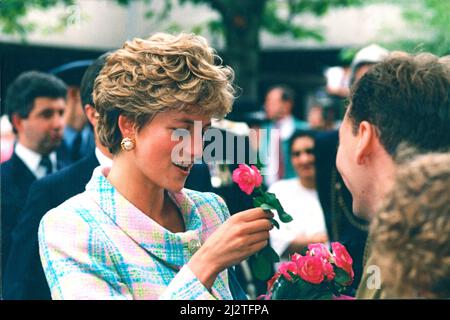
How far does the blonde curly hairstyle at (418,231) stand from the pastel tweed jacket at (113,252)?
491 millimetres

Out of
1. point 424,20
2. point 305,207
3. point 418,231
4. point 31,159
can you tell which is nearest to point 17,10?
point 31,159

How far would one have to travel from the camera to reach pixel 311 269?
201 cm

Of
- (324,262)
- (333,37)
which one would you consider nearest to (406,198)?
(324,262)

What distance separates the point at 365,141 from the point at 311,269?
14.3 inches

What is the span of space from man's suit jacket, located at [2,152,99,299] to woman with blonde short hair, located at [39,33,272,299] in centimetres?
43

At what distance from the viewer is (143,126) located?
1990 millimetres

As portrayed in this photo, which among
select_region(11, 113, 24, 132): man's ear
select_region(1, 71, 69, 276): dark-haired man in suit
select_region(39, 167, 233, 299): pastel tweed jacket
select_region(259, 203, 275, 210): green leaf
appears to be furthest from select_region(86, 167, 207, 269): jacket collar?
select_region(11, 113, 24, 132): man's ear

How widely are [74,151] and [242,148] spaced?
188 cm

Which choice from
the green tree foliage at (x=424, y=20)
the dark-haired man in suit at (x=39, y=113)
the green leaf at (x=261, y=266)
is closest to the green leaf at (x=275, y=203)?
the green leaf at (x=261, y=266)

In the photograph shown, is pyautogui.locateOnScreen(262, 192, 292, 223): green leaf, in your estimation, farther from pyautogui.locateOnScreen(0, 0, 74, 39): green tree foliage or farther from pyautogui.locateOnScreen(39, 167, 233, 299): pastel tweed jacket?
pyautogui.locateOnScreen(0, 0, 74, 39): green tree foliage

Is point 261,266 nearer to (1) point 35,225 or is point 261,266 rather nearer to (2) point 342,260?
(2) point 342,260

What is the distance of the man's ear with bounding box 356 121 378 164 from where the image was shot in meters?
1.90

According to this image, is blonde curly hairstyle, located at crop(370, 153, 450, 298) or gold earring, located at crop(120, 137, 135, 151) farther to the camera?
gold earring, located at crop(120, 137, 135, 151)

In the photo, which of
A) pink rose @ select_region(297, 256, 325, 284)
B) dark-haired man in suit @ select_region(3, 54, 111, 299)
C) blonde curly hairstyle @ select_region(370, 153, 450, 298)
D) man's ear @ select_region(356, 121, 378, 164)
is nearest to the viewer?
blonde curly hairstyle @ select_region(370, 153, 450, 298)
